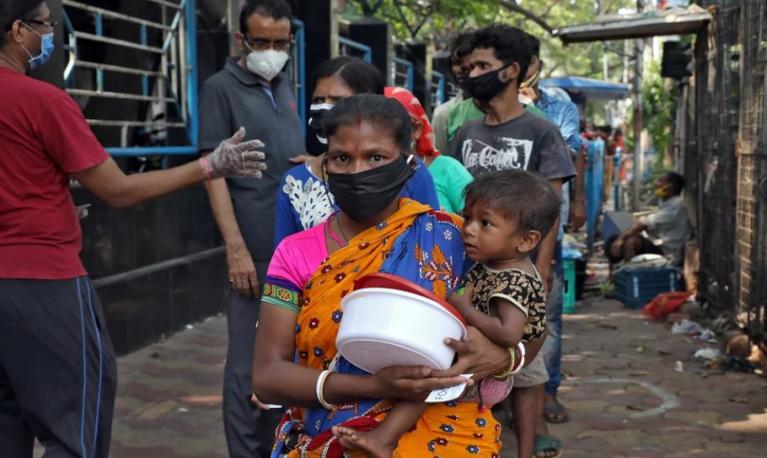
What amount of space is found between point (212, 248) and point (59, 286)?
5222 millimetres

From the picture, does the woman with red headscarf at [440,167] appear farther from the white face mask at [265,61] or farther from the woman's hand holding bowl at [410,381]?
the woman's hand holding bowl at [410,381]

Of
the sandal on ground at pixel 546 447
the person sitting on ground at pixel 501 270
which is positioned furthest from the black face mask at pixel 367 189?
the sandal on ground at pixel 546 447

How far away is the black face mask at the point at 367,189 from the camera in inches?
92.4

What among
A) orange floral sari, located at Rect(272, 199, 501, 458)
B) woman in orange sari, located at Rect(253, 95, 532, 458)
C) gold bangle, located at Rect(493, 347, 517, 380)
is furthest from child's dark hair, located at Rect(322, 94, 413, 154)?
gold bangle, located at Rect(493, 347, 517, 380)

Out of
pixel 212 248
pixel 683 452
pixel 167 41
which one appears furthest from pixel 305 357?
pixel 212 248

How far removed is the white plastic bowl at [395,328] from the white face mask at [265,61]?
2122 millimetres

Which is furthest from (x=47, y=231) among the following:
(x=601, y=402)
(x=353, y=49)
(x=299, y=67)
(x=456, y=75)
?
(x=353, y=49)

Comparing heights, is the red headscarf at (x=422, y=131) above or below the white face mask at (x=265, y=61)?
below

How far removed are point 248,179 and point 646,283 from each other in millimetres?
6702

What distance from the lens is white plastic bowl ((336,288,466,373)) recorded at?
79.4 inches

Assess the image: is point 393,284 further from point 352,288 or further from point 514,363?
point 514,363

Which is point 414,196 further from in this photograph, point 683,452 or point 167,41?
point 167,41

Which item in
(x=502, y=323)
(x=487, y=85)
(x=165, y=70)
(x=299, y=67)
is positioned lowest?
(x=502, y=323)

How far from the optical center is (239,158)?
9.44 feet
